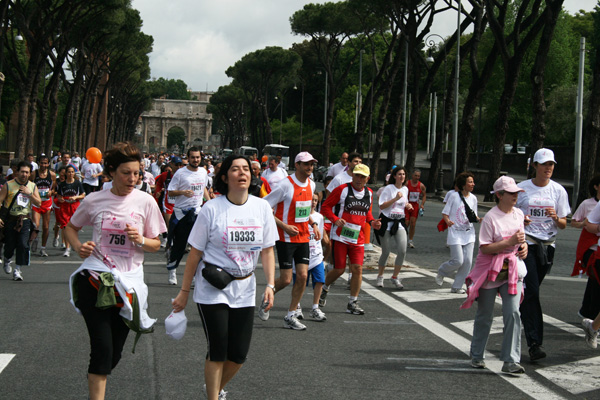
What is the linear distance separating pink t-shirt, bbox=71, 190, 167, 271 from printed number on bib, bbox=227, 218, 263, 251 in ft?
1.67

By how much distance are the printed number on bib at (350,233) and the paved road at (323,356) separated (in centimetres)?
81

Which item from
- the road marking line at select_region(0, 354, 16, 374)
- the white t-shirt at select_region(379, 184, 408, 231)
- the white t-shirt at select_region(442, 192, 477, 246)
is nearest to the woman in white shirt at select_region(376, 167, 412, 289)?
the white t-shirt at select_region(379, 184, 408, 231)

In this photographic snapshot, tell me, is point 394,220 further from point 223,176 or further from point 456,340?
point 223,176

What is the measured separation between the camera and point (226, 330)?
4773 mm

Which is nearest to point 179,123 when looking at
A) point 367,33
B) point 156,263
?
point 367,33

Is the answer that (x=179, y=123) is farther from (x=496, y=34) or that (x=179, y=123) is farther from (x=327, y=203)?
(x=327, y=203)

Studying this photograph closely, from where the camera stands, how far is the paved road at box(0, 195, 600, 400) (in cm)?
573

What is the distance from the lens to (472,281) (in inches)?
260

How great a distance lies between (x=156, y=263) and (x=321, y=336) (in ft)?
20.6

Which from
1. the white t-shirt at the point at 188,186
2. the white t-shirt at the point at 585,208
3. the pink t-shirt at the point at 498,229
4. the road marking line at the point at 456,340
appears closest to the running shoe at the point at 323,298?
the road marking line at the point at 456,340

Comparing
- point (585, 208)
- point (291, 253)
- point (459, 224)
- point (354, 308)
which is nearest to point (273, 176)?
point (459, 224)

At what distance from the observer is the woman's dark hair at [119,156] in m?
5.00

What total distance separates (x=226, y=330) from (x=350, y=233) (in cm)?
434

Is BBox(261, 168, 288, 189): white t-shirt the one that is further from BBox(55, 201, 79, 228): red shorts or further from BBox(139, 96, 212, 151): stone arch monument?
BBox(139, 96, 212, 151): stone arch monument
